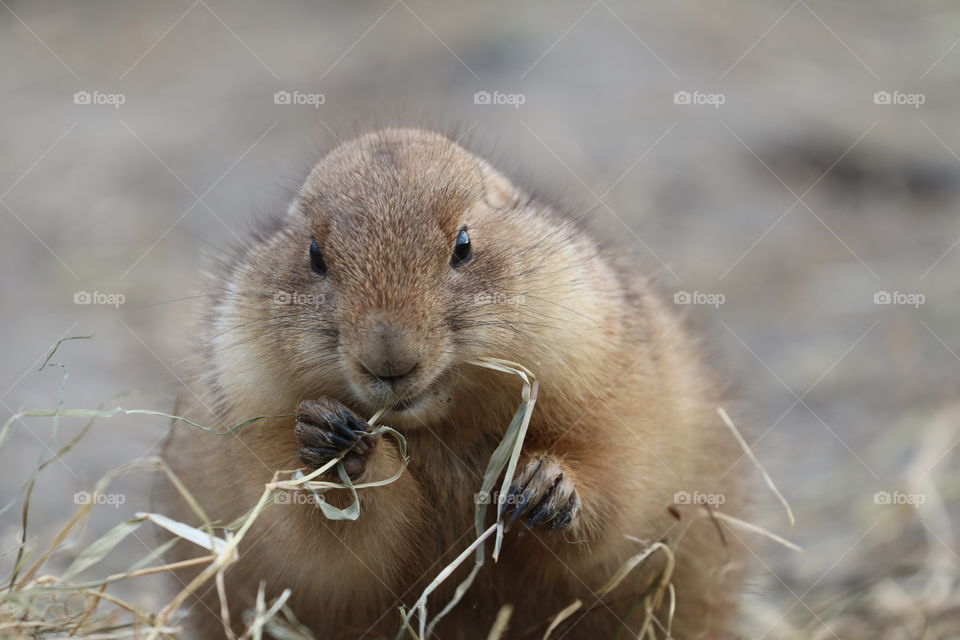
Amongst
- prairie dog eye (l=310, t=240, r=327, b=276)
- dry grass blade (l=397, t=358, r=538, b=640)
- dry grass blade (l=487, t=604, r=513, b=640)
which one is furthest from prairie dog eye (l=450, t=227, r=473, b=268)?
dry grass blade (l=487, t=604, r=513, b=640)

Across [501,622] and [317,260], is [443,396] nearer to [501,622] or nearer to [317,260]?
[317,260]

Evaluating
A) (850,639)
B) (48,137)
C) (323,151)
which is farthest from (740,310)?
(48,137)

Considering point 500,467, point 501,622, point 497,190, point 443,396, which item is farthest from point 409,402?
point 497,190

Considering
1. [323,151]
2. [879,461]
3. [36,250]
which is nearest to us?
[323,151]

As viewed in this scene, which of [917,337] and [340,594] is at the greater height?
[917,337]

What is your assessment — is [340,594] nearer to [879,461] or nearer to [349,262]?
[349,262]

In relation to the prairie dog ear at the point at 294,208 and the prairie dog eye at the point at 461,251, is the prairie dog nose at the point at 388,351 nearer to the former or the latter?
the prairie dog eye at the point at 461,251

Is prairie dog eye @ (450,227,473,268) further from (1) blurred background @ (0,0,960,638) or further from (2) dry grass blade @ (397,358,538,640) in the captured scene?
(1) blurred background @ (0,0,960,638)
